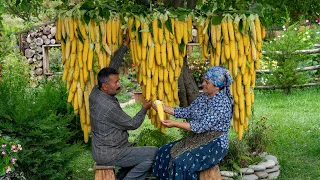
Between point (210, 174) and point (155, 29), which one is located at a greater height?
point (155, 29)

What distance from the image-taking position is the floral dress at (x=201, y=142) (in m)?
4.66

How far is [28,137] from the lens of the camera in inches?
198

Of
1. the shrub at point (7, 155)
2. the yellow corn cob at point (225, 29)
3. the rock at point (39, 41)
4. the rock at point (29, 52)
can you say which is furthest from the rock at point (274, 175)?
the rock at point (29, 52)

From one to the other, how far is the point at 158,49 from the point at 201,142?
0.87 m

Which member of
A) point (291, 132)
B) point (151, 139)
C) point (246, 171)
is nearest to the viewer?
point (246, 171)

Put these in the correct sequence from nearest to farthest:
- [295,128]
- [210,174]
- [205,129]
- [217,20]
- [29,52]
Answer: [217,20] < [205,129] < [210,174] < [295,128] < [29,52]

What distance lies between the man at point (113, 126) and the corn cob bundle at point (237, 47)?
0.66 metres

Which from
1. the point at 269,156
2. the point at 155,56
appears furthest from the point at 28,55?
the point at 155,56

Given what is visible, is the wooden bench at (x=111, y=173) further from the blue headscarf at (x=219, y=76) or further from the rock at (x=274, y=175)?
the rock at (x=274, y=175)

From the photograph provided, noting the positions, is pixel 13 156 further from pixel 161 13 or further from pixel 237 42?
pixel 237 42

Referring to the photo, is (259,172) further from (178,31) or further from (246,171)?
(178,31)

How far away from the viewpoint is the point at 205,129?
15.4 ft

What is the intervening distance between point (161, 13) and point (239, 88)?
34.5 inches

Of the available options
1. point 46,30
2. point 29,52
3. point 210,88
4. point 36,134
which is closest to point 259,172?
point 210,88
